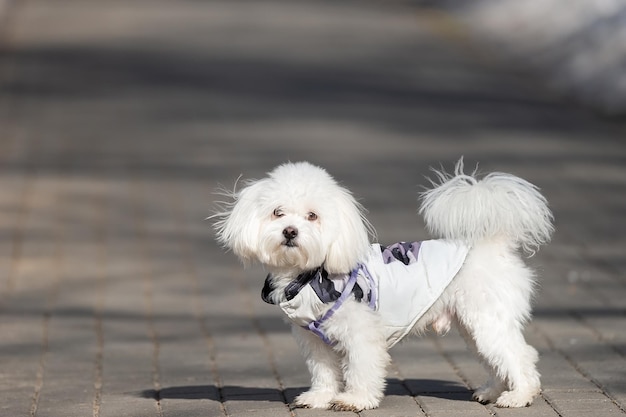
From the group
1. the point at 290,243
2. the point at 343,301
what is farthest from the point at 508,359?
the point at 290,243

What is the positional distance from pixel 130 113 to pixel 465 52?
605cm

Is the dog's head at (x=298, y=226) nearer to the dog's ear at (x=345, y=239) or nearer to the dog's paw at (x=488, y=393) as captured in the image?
the dog's ear at (x=345, y=239)

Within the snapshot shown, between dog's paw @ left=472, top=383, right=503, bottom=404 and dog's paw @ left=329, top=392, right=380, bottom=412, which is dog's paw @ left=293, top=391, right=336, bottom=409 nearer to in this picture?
dog's paw @ left=329, top=392, right=380, bottom=412

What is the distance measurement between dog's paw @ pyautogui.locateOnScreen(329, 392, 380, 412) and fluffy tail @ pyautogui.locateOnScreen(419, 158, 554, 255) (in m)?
0.79

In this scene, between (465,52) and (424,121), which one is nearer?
(424,121)

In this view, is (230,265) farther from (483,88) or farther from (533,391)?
(483,88)

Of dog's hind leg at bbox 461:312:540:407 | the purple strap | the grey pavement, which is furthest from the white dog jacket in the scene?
the grey pavement

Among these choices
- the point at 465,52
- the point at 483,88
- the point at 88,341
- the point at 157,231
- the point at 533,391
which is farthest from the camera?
the point at 465,52

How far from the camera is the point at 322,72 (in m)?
17.1

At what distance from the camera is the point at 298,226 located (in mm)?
4938

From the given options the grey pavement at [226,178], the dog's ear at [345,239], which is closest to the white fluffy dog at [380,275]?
the dog's ear at [345,239]

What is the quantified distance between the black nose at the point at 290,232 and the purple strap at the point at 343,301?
0.37m

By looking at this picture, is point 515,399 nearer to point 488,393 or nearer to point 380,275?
point 488,393

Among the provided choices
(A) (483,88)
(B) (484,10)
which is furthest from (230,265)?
(B) (484,10)
